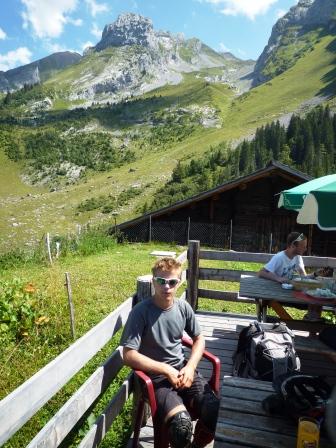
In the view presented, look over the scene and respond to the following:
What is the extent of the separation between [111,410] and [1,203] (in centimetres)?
10306

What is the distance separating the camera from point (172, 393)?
3.16m

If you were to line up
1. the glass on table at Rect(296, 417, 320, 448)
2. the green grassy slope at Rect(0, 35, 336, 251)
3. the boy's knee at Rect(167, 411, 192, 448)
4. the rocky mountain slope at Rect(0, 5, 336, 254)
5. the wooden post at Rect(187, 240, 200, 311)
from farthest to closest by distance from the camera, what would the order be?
the rocky mountain slope at Rect(0, 5, 336, 254) < the green grassy slope at Rect(0, 35, 336, 251) < the wooden post at Rect(187, 240, 200, 311) < the boy's knee at Rect(167, 411, 192, 448) < the glass on table at Rect(296, 417, 320, 448)

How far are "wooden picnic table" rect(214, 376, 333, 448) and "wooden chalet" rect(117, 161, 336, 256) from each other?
1909cm

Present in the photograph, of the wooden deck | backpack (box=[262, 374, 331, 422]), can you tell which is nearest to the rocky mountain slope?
the wooden deck

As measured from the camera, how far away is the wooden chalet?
21547mm

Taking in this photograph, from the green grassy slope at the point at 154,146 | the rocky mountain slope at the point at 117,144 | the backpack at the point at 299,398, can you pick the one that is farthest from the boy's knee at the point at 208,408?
the rocky mountain slope at the point at 117,144

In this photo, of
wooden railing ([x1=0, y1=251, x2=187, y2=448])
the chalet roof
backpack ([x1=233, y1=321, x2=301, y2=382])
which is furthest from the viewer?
the chalet roof

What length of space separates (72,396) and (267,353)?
205 centimetres

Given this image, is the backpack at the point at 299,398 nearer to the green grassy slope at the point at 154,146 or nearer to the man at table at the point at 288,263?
the man at table at the point at 288,263

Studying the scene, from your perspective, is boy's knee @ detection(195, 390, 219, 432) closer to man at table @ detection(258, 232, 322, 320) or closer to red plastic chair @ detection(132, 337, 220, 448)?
red plastic chair @ detection(132, 337, 220, 448)

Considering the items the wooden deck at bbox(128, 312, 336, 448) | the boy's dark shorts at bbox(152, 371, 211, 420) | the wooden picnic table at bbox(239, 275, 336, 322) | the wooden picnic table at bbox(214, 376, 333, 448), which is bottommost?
the wooden deck at bbox(128, 312, 336, 448)

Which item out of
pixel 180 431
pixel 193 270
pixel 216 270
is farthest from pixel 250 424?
pixel 216 270

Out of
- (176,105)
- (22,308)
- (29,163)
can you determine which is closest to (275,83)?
(176,105)

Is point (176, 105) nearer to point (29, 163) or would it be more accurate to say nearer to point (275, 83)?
point (275, 83)
